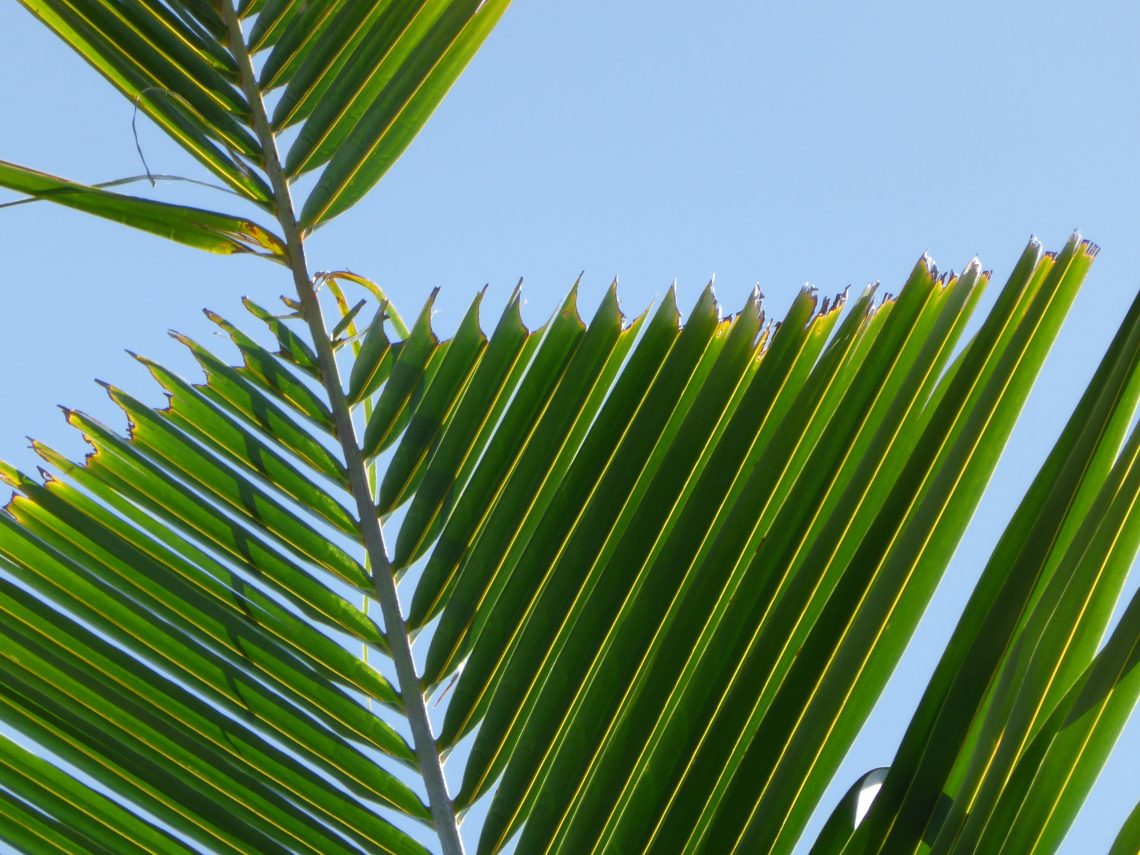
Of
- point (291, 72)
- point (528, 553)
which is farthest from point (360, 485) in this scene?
point (291, 72)

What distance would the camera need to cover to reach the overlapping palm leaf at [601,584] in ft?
2.64

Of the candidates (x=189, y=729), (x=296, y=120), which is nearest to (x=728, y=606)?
(x=189, y=729)

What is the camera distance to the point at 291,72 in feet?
5.29

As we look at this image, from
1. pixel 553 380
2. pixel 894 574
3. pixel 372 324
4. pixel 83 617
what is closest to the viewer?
pixel 894 574

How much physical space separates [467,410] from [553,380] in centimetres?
12

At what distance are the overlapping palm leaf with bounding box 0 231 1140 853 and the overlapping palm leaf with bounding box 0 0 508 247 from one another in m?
0.06

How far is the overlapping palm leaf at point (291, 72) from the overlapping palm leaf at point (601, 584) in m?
0.06

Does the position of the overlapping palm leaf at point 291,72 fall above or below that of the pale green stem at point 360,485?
above

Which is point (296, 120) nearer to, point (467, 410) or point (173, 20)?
point (173, 20)

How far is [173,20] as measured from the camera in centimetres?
159

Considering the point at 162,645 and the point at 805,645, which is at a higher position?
the point at 805,645

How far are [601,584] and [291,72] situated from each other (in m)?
0.87

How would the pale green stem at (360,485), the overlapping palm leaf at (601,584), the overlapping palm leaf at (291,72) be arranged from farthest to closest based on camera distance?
the overlapping palm leaf at (291,72) < the pale green stem at (360,485) < the overlapping palm leaf at (601,584)

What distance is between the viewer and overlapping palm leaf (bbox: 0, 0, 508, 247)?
1.51 m
